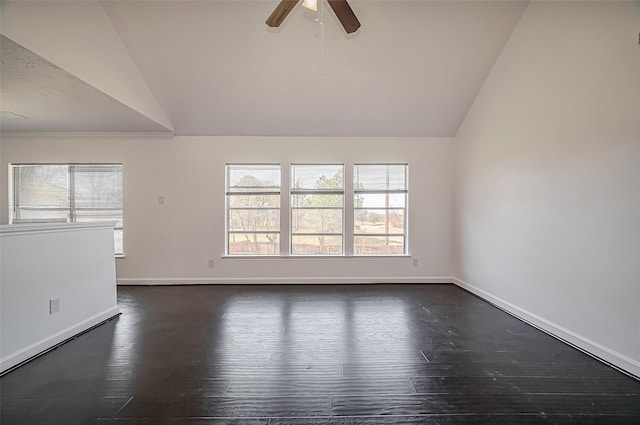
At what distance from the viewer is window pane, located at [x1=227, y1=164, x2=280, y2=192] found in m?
4.76

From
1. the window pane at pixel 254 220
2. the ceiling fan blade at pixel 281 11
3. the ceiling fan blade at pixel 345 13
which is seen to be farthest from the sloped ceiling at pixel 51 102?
the ceiling fan blade at pixel 345 13

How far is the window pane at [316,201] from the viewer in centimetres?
477

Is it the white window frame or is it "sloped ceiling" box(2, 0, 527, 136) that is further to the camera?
the white window frame

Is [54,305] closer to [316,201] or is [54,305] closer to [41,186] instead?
[41,186]

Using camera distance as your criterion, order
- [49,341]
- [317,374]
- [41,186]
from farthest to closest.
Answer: [41,186]
[49,341]
[317,374]

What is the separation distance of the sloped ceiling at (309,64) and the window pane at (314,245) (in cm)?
176

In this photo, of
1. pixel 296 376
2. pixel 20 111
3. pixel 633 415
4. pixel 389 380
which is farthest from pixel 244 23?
pixel 633 415

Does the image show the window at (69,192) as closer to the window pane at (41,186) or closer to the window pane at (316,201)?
the window pane at (41,186)

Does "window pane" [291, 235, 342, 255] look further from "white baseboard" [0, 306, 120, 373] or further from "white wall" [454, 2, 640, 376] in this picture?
"white baseboard" [0, 306, 120, 373]

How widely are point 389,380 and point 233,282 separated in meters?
3.26

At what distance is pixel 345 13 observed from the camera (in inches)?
88.0

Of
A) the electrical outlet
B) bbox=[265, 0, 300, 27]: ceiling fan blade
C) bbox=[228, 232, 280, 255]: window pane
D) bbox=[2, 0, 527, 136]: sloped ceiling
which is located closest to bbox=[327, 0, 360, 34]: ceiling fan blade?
bbox=[265, 0, 300, 27]: ceiling fan blade

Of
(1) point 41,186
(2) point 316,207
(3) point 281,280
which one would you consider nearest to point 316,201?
(2) point 316,207

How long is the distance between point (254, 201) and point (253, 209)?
0.45 feet
